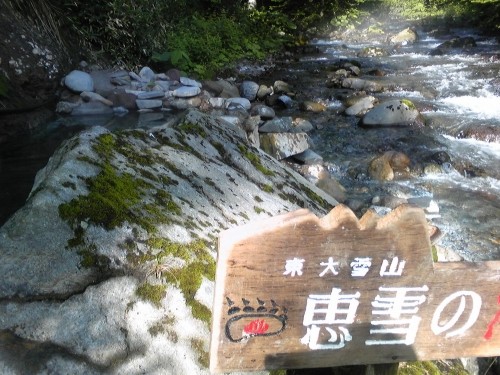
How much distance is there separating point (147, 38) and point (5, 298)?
27.5ft

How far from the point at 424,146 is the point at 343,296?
6.37 m

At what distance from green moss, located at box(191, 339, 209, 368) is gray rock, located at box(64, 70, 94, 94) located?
6891 mm

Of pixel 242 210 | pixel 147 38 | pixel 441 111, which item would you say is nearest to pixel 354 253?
pixel 242 210

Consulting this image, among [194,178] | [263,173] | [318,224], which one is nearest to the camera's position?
[318,224]

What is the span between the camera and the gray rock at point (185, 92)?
838cm

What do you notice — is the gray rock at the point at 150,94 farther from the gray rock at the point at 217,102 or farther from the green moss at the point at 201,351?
the green moss at the point at 201,351

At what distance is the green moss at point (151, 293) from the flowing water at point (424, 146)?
8.19 feet

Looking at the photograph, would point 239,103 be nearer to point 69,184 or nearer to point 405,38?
point 69,184

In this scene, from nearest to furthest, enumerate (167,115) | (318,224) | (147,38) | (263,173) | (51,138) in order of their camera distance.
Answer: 1. (318,224)
2. (263,173)
3. (51,138)
4. (167,115)
5. (147,38)

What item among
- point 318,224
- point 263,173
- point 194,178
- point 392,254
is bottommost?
point 263,173

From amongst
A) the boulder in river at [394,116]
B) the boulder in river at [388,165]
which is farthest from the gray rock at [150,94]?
the boulder in river at [388,165]

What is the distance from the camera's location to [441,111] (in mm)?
8641

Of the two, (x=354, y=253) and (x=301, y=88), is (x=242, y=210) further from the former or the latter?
(x=301, y=88)

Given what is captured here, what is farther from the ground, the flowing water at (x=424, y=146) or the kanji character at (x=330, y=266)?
the kanji character at (x=330, y=266)
